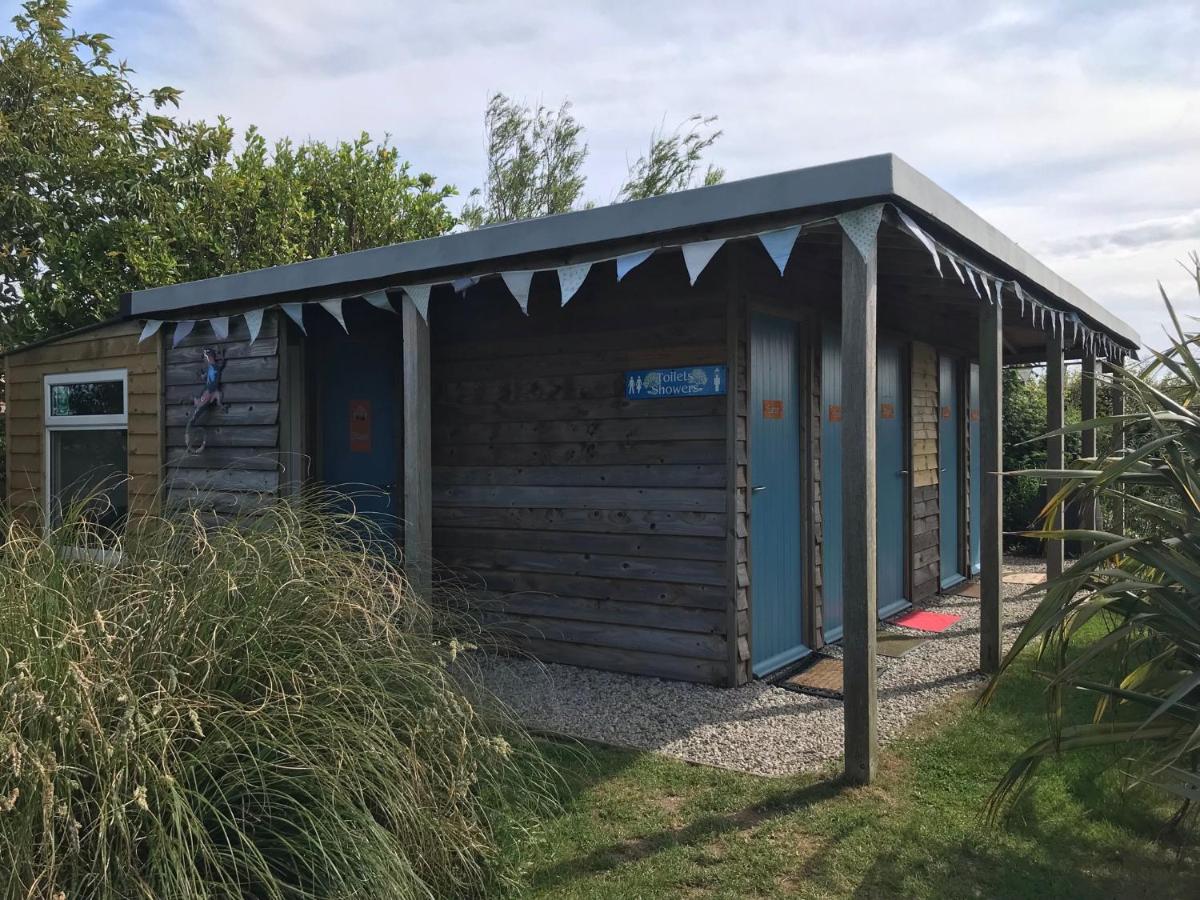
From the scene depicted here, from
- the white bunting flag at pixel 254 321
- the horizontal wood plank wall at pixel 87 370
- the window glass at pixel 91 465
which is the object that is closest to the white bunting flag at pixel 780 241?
the white bunting flag at pixel 254 321

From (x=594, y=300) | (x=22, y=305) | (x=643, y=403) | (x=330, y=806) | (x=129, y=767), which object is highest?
(x=22, y=305)

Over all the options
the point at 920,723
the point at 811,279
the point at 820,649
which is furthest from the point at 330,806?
the point at 811,279

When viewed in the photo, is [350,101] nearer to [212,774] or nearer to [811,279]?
[811,279]

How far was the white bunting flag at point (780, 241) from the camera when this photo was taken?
3.59 meters

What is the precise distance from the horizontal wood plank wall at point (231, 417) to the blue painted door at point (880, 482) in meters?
3.68

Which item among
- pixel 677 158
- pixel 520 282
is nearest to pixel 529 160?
pixel 677 158

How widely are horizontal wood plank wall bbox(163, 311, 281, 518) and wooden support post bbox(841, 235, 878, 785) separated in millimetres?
3790

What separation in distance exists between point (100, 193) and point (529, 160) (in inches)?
389

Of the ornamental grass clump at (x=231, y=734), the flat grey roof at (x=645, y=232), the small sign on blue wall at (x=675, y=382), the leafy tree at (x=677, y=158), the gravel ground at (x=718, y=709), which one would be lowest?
the gravel ground at (x=718, y=709)

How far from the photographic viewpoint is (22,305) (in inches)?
418

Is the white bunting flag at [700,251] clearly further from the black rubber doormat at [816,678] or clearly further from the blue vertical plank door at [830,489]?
the black rubber doormat at [816,678]

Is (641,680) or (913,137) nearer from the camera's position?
(641,680)

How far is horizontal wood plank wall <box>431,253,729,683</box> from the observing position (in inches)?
195

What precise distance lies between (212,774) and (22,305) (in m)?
10.6
